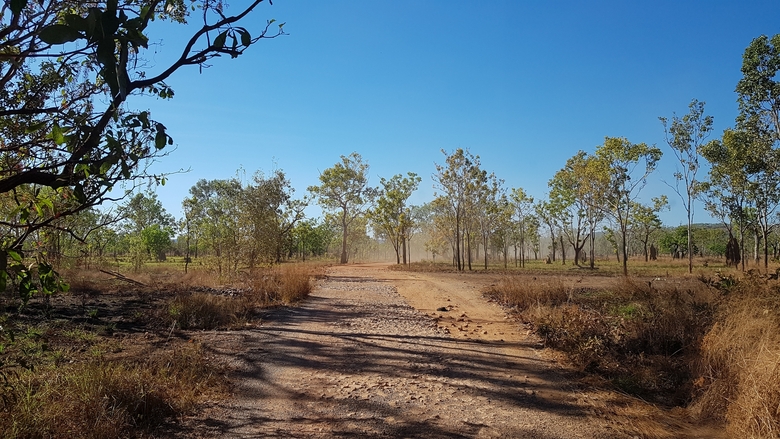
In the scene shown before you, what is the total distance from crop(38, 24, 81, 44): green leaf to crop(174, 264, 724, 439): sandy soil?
340 cm

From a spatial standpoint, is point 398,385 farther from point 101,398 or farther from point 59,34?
point 59,34

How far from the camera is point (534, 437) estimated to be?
3.78 m

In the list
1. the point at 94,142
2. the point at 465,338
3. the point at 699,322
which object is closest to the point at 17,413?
the point at 94,142

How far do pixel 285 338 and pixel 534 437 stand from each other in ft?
16.0

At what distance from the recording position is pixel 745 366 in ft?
13.8

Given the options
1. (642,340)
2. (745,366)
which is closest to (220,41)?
(745,366)

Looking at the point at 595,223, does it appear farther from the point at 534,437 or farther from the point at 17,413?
the point at 17,413

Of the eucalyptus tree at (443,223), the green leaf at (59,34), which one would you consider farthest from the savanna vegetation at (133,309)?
the eucalyptus tree at (443,223)

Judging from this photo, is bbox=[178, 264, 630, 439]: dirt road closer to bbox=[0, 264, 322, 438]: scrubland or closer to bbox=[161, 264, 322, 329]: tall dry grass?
bbox=[0, 264, 322, 438]: scrubland

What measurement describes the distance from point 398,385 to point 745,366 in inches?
137

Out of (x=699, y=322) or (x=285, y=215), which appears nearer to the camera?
(x=699, y=322)

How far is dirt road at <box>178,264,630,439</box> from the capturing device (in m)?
3.96

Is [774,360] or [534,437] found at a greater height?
[774,360]

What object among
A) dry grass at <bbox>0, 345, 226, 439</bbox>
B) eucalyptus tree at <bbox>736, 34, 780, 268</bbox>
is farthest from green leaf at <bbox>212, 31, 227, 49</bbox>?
eucalyptus tree at <bbox>736, 34, 780, 268</bbox>
